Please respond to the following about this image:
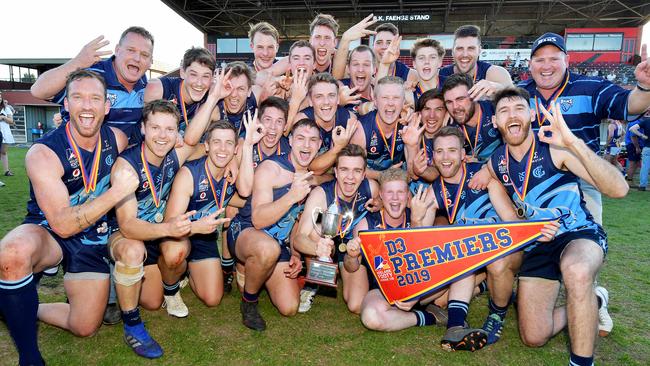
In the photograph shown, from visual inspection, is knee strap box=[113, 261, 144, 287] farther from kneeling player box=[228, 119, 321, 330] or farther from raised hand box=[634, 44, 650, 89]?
raised hand box=[634, 44, 650, 89]

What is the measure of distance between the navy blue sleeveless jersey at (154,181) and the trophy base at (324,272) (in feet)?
5.05

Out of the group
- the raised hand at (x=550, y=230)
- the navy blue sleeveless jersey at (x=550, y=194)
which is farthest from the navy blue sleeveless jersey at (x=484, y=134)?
the raised hand at (x=550, y=230)

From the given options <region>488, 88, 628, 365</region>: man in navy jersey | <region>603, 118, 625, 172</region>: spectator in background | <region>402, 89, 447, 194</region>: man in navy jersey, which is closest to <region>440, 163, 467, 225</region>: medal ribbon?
<region>402, 89, 447, 194</region>: man in navy jersey

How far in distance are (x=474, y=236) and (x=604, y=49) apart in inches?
1586

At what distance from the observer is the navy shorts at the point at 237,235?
14.5 ft

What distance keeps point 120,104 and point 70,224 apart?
1.82 meters

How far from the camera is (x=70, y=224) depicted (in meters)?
3.02

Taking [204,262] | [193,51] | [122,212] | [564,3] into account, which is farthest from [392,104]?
[564,3]

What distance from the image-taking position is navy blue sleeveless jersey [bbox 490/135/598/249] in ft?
11.5

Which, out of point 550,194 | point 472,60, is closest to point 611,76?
point 472,60

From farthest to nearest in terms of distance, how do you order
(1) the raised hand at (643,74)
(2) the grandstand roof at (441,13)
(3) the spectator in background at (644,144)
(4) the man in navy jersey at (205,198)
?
(2) the grandstand roof at (441,13), (3) the spectator in background at (644,144), (4) the man in navy jersey at (205,198), (1) the raised hand at (643,74)

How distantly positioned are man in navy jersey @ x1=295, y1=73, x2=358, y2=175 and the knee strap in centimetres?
204

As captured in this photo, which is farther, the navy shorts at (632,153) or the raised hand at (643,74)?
the navy shorts at (632,153)

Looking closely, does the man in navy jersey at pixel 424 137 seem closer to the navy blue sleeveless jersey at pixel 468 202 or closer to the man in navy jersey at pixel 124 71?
the navy blue sleeveless jersey at pixel 468 202
